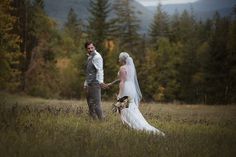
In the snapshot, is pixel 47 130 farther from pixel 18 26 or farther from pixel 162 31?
pixel 162 31

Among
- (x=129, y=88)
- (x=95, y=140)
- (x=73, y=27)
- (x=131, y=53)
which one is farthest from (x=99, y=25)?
(x=95, y=140)

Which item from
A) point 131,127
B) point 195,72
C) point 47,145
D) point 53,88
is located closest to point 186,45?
point 195,72

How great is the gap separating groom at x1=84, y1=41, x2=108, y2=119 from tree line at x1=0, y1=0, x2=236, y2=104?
934 inches

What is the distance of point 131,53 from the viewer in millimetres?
67250

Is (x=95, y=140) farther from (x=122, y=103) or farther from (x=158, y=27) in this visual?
(x=158, y=27)

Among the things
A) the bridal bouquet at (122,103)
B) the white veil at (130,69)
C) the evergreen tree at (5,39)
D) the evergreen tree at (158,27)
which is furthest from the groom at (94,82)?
the evergreen tree at (158,27)

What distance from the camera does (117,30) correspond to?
66.0 metres

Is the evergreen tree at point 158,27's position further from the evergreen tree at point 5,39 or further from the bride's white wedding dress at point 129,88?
the bride's white wedding dress at point 129,88

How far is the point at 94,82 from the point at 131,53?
2033 inches

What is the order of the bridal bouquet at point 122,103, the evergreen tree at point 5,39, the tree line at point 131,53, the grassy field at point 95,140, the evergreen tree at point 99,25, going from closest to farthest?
the grassy field at point 95,140, the bridal bouquet at point 122,103, the evergreen tree at point 5,39, the tree line at point 131,53, the evergreen tree at point 99,25

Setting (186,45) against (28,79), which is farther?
(186,45)

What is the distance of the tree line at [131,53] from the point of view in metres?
49.6

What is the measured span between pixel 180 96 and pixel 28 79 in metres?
29.2

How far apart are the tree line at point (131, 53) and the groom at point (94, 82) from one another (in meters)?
23.7
